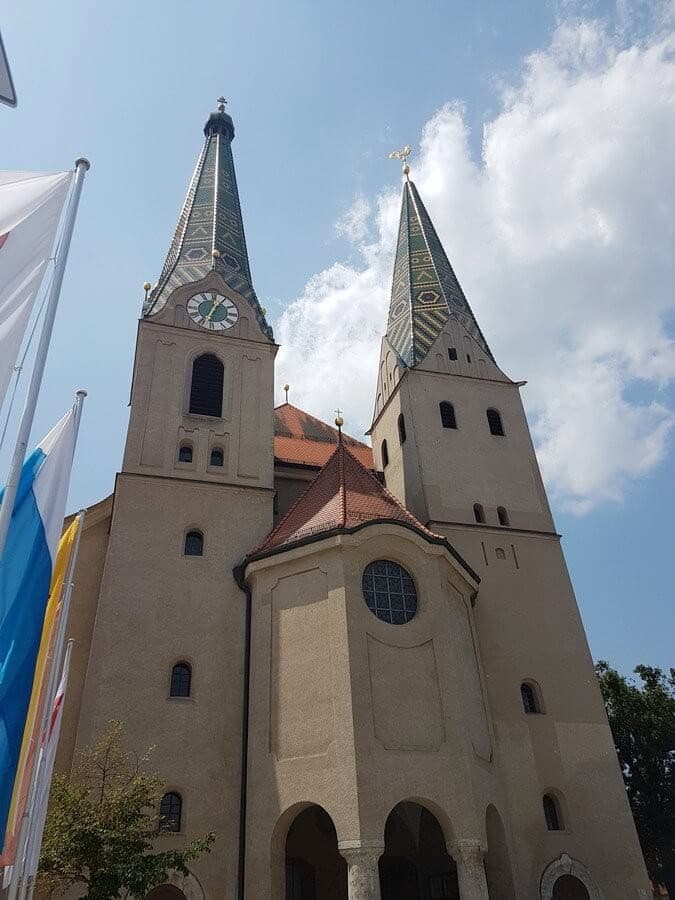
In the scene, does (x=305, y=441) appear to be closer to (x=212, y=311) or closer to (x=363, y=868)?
(x=212, y=311)

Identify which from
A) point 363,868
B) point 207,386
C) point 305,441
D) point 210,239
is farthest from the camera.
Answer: point 210,239

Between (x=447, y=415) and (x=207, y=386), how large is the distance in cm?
757

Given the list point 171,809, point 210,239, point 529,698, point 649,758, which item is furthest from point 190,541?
point 649,758

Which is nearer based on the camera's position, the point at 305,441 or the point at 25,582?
the point at 25,582

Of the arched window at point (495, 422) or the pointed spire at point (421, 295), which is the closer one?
the arched window at point (495, 422)

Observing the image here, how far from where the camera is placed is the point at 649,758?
91.5ft

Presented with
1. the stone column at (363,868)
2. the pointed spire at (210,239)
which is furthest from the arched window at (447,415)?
the stone column at (363,868)

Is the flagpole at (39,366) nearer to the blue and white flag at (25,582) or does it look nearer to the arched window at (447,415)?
the blue and white flag at (25,582)

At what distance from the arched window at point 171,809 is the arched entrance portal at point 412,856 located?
16.2 ft

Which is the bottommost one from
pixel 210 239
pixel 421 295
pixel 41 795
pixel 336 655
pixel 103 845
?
pixel 103 845

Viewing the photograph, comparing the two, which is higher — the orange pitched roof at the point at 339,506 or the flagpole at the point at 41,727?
the orange pitched roof at the point at 339,506

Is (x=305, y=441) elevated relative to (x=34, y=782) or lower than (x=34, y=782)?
elevated

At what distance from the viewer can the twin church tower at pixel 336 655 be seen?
13570 mm

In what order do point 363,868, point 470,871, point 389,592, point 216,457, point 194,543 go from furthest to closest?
1. point 216,457
2. point 194,543
3. point 389,592
4. point 470,871
5. point 363,868
